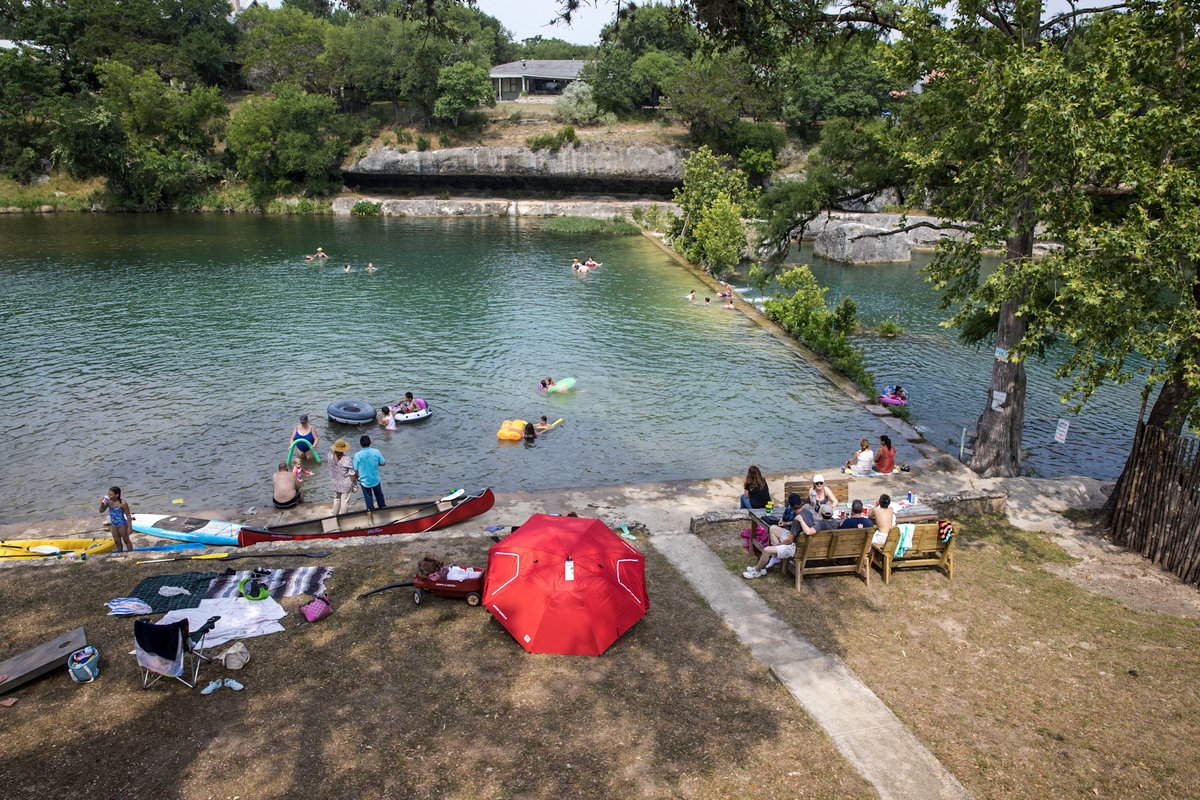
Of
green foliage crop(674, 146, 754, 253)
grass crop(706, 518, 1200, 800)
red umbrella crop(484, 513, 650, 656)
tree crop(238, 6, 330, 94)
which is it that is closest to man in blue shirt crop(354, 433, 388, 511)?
red umbrella crop(484, 513, 650, 656)

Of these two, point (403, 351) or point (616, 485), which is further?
point (403, 351)

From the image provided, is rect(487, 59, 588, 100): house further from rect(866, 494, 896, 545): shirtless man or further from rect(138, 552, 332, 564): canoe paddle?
rect(866, 494, 896, 545): shirtless man

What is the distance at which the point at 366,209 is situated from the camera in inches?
2625

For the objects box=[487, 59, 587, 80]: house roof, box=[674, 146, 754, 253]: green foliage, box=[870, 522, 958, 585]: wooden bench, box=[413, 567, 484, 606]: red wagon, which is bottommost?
box=[413, 567, 484, 606]: red wagon

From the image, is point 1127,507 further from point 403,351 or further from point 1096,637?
point 403,351

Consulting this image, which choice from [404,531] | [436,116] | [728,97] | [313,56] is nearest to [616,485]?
[404,531]

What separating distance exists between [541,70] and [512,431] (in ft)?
278

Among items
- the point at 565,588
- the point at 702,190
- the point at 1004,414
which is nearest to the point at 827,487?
the point at 1004,414

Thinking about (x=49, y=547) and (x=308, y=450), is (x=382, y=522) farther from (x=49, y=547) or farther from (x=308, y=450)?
(x=49, y=547)

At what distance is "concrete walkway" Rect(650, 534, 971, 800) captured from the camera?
6.57m

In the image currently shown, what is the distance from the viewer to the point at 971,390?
23469 mm

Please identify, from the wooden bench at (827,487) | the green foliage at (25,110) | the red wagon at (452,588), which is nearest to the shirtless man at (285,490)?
the red wagon at (452,588)

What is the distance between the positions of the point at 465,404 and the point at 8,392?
42.8 feet

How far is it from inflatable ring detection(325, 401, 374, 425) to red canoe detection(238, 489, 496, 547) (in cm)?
619
